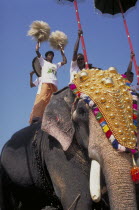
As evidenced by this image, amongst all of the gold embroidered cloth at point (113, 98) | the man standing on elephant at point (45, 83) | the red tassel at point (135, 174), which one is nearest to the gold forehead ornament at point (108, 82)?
the gold embroidered cloth at point (113, 98)

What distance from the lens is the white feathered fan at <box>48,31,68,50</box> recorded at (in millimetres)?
6860

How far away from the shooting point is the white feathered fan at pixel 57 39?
686 centimetres

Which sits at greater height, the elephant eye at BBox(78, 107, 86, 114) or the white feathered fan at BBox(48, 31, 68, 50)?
the white feathered fan at BBox(48, 31, 68, 50)

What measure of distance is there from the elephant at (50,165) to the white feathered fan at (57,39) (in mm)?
2027

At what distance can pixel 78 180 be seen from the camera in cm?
406

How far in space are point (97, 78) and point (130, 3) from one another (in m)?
2.91

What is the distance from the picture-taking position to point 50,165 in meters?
4.34

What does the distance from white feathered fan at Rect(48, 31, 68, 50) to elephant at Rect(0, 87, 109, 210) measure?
203 centimetres

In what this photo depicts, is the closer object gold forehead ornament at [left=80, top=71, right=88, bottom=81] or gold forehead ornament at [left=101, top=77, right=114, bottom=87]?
gold forehead ornament at [left=101, top=77, right=114, bottom=87]

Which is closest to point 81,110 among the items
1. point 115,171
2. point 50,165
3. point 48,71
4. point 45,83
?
point 50,165

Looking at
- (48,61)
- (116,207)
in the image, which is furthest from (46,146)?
(48,61)

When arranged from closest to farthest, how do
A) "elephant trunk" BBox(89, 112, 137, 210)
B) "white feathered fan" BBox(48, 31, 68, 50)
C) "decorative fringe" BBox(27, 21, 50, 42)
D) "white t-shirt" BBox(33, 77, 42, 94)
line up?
1. "elephant trunk" BBox(89, 112, 137, 210)
2. "white t-shirt" BBox(33, 77, 42, 94)
3. "decorative fringe" BBox(27, 21, 50, 42)
4. "white feathered fan" BBox(48, 31, 68, 50)

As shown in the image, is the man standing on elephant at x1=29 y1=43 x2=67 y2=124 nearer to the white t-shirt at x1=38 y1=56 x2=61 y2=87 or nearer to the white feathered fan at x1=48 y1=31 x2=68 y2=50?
the white t-shirt at x1=38 y1=56 x2=61 y2=87

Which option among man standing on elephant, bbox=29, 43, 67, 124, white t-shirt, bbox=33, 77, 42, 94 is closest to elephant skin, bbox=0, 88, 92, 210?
man standing on elephant, bbox=29, 43, 67, 124
